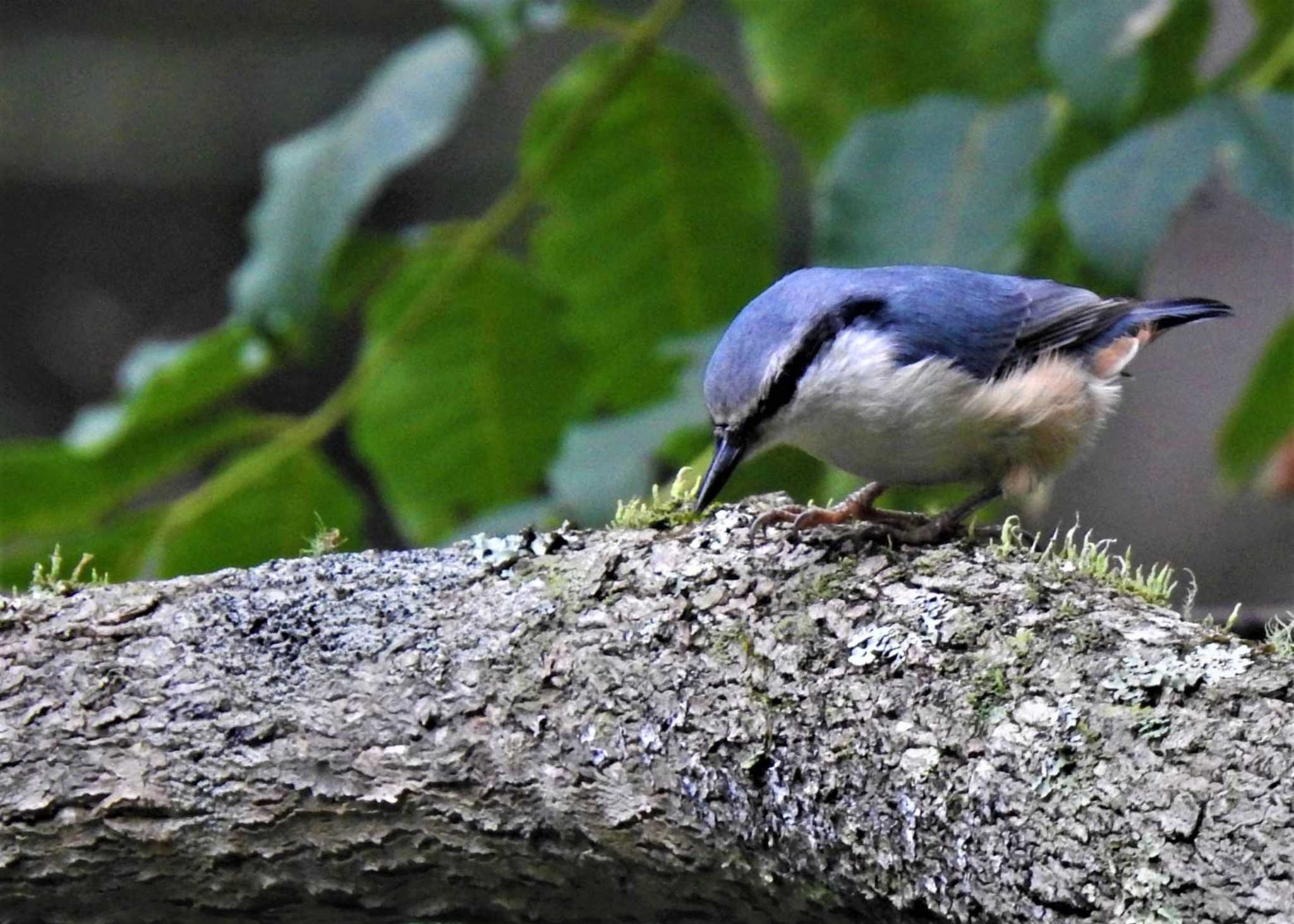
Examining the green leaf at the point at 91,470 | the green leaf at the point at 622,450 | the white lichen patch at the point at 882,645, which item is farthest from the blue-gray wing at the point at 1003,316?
the green leaf at the point at 91,470

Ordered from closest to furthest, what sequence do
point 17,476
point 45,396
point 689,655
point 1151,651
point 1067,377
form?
point 1151,651, point 689,655, point 1067,377, point 17,476, point 45,396

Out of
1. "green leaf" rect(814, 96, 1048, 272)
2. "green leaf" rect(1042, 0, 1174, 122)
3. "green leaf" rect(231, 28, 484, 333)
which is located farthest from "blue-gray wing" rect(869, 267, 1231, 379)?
"green leaf" rect(231, 28, 484, 333)

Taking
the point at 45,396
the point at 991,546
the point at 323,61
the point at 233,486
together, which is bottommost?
the point at 991,546

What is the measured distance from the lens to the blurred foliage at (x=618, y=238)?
95.2 inches

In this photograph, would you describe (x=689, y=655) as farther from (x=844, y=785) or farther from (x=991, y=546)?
(x=991, y=546)

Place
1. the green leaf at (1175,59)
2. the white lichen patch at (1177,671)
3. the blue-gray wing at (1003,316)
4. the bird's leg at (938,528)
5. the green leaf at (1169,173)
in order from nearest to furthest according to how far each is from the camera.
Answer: the white lichen patch at (1177,671) < the bird's leg at (938,528) < the blue-gray wing at (1003,316) < the green leaf at (1169,173) < the green leaf at (1175,59)

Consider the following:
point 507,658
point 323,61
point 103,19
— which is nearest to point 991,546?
point 507,658

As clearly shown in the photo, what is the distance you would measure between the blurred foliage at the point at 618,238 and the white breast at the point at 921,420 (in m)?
0.29

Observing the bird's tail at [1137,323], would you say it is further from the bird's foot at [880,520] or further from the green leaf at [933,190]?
the bird's foot at [880,520]

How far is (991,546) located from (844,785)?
0.30 m

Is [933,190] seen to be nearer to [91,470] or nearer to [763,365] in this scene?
[763,365]

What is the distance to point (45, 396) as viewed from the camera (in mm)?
7074

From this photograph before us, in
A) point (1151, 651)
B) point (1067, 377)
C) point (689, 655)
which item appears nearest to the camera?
point (1151, 651)

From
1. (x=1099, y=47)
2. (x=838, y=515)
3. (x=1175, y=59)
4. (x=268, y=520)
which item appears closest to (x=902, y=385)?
(x=838, y=515)
